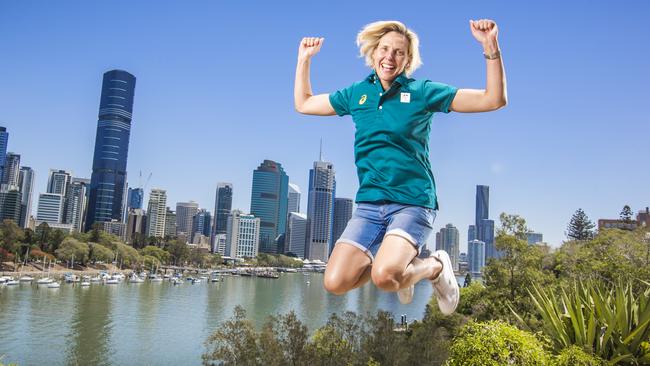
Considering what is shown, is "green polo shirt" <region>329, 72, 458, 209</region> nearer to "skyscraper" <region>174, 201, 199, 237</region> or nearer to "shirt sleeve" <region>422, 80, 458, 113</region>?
"shirt sleeve" <region>422, 80, 458, 113</region>

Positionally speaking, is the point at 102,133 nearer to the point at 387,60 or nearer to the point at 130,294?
the point at 130,294

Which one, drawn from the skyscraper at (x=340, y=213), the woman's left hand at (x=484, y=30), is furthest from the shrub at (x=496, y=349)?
the skyscraper at (x=340, y=213)

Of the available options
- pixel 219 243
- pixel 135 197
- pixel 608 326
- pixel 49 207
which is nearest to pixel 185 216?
pixel 135 197

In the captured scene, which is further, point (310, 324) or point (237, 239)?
point (237, 239)

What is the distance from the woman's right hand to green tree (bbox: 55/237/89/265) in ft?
211

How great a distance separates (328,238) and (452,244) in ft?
84.8

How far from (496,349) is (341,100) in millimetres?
3503

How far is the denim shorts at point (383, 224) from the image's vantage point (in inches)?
100

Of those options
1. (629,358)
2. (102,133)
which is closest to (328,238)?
(102,133)

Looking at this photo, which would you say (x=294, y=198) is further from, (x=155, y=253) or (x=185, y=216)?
(x=155, y=253)

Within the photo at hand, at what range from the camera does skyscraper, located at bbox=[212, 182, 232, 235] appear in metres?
161

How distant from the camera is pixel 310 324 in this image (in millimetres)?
34562

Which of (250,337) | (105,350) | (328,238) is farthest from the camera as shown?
(328,238)

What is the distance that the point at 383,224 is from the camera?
8.73 ft
